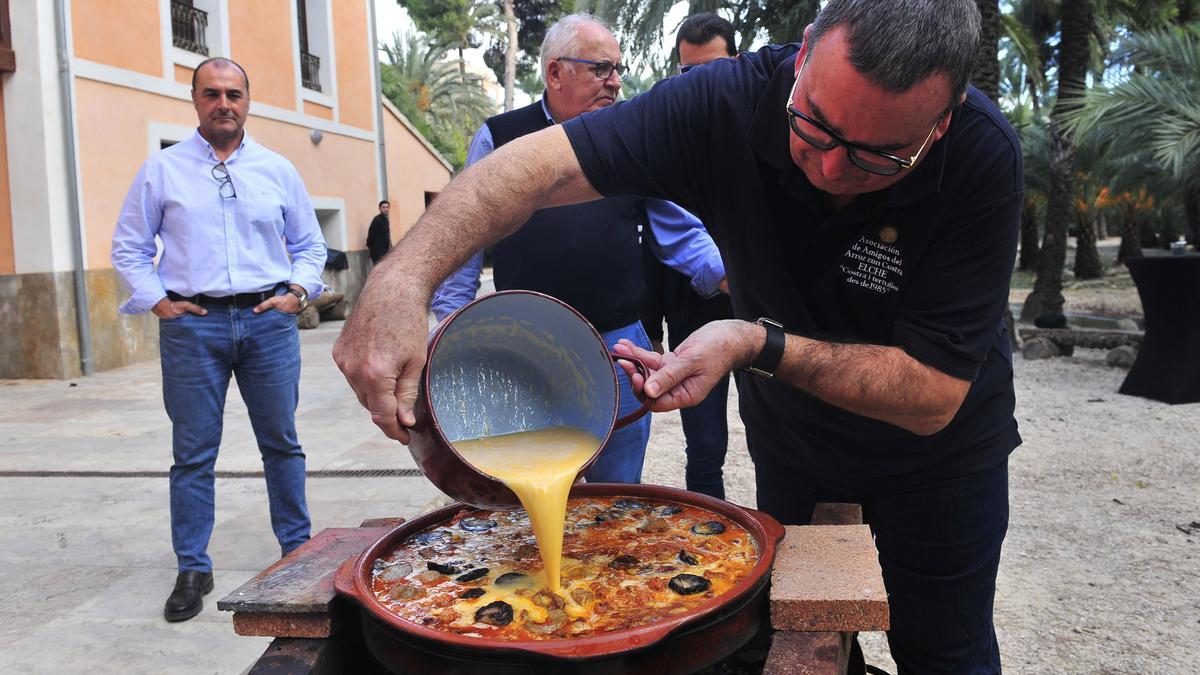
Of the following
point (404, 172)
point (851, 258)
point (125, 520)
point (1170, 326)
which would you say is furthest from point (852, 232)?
point (404, 172)

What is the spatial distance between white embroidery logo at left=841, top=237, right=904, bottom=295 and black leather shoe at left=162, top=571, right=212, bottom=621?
282cm

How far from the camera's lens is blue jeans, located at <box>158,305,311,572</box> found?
143 inches

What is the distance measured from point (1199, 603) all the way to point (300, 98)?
13.3 metres

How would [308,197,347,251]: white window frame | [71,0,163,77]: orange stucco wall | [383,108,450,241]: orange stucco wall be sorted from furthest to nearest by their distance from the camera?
[383,108,450,241]: orange stucco wall
[308,197,347,251]: white window frame
[71,0,163,77]: orange stucco wall

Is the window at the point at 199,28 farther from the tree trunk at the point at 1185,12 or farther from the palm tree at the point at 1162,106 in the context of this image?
the tree trunk at the point at 1185,12

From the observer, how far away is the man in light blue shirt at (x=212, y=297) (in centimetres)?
365

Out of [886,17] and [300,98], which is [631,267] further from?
[300,98]

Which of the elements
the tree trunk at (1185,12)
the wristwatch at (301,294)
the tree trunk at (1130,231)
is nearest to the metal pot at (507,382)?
the wristwatch at (301,294)

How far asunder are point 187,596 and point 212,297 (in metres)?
1.15

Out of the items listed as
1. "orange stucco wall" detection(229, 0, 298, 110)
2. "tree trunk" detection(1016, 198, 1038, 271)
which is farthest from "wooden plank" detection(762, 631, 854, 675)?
"tree trunk" detection(1016, 198, 1038, 271)

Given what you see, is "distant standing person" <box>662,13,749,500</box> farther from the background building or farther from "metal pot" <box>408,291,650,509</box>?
the background building

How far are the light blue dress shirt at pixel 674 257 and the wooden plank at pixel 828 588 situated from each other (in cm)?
183

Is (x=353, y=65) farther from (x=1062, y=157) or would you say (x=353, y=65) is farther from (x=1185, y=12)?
(x=1185, y=12)

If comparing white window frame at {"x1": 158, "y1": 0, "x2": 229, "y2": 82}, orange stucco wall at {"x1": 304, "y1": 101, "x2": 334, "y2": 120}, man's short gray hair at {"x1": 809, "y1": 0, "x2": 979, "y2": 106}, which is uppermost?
white window frame at {"x1": 158, "y1": 0, "x2": 229, "y2": 82}
